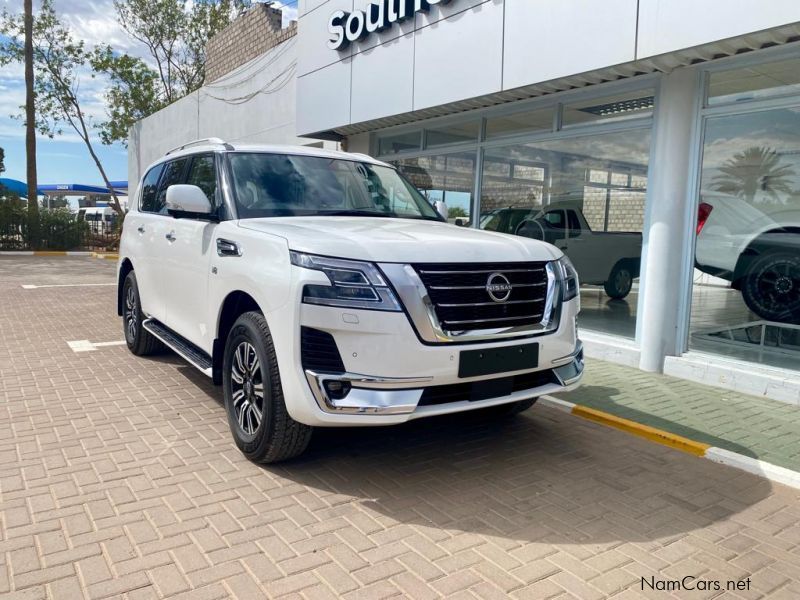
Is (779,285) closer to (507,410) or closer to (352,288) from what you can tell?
(507,410)

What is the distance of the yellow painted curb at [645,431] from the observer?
441cm

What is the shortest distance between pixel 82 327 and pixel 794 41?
28.2 ft

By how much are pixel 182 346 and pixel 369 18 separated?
6871 mm

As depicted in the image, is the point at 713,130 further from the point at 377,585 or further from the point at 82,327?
the point at 82,327

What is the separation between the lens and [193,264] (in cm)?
473

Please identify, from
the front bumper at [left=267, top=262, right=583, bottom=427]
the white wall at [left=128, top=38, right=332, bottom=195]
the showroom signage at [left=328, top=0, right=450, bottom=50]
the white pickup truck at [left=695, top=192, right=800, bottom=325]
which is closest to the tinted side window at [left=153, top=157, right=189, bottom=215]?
the front bumper at [left=267, top=262, right=583, bottom=427]

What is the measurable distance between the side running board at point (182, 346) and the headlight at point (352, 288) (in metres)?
1.45

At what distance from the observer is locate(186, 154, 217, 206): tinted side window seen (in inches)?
185

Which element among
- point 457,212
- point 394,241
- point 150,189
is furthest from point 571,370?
point 457,212

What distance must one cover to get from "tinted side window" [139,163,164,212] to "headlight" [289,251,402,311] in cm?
338

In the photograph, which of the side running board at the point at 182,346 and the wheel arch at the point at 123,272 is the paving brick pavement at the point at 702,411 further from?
the wheel arch at the point at 123,272

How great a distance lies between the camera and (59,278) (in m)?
15.0

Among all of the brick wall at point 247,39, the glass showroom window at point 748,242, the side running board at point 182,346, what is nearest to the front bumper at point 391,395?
the side running board at point 182,346

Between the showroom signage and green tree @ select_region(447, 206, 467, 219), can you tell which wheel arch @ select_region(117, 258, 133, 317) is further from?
the showroom signage
